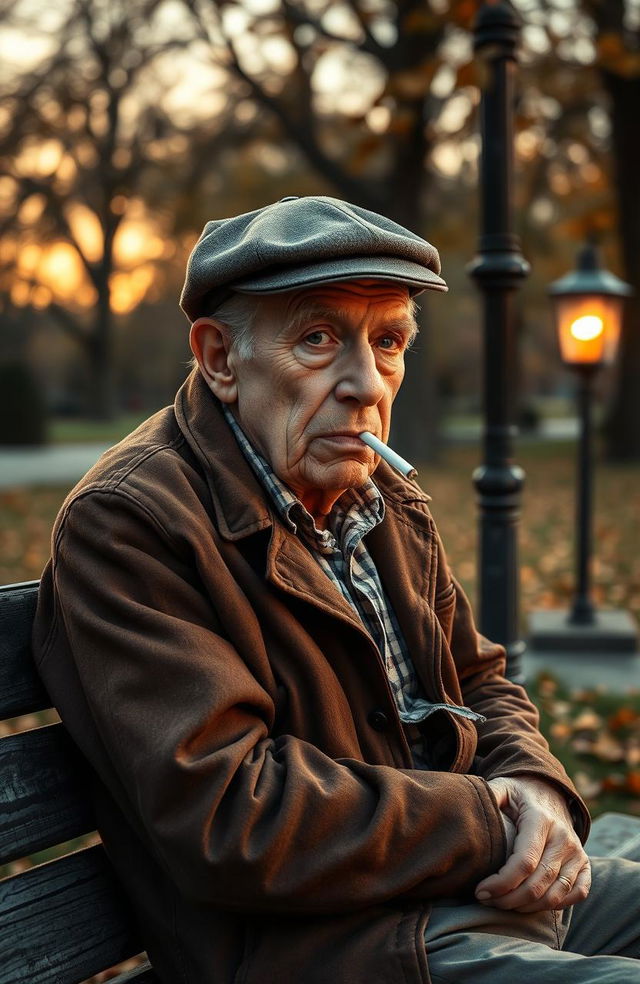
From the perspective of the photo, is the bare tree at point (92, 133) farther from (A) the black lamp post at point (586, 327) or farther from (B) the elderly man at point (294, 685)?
(B) the elderly man at point (294, 685)

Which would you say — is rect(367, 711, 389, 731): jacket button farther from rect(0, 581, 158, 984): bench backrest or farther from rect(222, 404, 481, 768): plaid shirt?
rect(0, 581, 158, 984): bench backrest

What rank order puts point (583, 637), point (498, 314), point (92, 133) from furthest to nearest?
1. point (92, 133)
2. point (583, 637)
3. point (498, 314)

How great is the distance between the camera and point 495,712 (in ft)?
7.05

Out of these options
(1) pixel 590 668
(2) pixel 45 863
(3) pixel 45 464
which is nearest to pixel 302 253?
(2) pixel 45 863

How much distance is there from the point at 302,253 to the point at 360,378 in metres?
0.23

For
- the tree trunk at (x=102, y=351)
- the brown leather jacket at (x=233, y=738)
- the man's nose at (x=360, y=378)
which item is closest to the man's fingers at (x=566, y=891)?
the brown leather jacket at (x=233, y=738)

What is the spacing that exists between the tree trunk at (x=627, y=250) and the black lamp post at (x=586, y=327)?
11.3 metres

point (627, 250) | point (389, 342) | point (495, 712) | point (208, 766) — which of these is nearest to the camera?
point (208, 766)

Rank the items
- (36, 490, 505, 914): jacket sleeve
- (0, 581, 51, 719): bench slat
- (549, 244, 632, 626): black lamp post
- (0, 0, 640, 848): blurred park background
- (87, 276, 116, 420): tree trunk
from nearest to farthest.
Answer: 1. (36, 490, 505, 914): jacket sleeve
2. (0, 581, 51, 719): bench slat
3. (549, 244, 632, 626): black lamp post
4. (0, 0, 640, 848): blurred park background
5. (87, 276, 116, 420): tree trunk

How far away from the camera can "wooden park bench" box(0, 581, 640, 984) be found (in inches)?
64.1

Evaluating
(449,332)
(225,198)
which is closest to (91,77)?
(225,198)

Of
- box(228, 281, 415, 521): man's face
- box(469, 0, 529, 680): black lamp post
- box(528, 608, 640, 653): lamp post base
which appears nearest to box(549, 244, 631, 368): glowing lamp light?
box(528, 608, 640, 653): lamp post base

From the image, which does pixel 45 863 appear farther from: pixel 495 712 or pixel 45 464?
pixel 45 464

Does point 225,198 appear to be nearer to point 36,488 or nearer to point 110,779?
point 36,488
